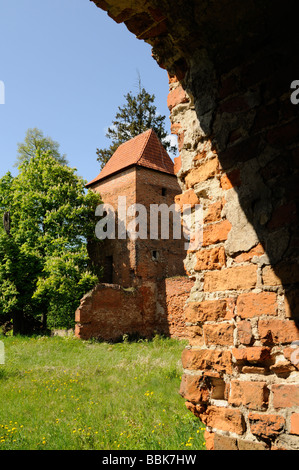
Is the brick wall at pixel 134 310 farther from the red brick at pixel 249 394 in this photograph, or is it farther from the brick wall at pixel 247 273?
the red brick at pixel 249 394

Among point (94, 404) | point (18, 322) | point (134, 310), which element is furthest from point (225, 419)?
point (18, 322)

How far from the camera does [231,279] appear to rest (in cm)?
Answer: 221

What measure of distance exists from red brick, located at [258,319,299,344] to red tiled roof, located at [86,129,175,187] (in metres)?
16.2

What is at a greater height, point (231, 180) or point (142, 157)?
point (142, 157)

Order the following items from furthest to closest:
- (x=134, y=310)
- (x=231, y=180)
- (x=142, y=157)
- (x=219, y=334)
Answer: (x=142, y=157), (x=134, y=310), (x=231, y=180), (x=219, y=334)

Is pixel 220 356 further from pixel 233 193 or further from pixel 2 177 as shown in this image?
pixel 2 177

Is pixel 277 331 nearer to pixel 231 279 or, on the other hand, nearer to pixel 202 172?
pixel 231 279

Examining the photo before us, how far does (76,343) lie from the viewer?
1273 cm

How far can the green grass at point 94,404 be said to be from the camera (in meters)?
4.57

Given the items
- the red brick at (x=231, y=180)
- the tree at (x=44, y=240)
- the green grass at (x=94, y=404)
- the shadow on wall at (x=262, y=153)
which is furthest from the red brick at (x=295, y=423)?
the tree at (x=44, y=240)

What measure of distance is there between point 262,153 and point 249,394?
4.88ft

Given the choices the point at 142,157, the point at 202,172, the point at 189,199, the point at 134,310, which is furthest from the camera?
the point at 142,157

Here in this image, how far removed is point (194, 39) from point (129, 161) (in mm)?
16326
